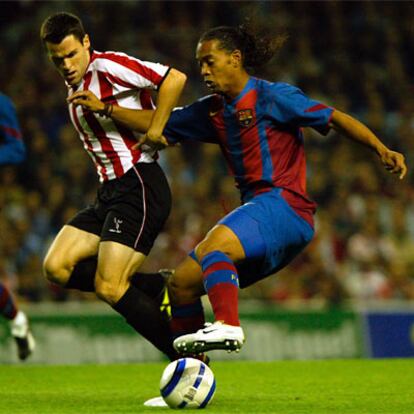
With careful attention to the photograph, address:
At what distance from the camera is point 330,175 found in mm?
12031

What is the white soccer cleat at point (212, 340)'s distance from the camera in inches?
189

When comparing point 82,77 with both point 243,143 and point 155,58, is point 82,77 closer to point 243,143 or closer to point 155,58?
point 243,143

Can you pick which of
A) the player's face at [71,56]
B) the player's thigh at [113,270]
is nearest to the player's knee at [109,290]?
the player's thigh at [113,270]

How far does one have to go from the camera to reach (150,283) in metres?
6.07

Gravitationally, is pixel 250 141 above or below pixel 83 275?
above

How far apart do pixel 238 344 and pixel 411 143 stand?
8148 mm

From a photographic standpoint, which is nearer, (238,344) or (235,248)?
(238,344)

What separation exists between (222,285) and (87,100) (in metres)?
1.25

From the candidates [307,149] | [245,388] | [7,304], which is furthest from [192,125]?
[307,149]

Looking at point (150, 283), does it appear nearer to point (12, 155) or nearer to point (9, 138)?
point (12, 155)

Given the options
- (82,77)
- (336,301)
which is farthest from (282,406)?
(336,301)

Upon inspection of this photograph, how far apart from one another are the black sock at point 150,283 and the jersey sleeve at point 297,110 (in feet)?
3.84

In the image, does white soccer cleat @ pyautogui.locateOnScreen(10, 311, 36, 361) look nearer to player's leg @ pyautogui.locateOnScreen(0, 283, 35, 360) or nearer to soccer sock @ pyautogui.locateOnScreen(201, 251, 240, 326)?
player's leg @ pyautogui.locateOnScreen(0, 283, 35, 360)

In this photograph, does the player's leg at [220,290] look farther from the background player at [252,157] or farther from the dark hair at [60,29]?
the dark hair at [60,29]
